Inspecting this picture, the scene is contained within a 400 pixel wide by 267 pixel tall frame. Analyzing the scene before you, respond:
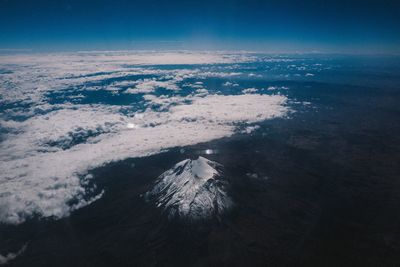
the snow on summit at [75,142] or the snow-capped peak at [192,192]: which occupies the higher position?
the snow-capped peak at [192,192]

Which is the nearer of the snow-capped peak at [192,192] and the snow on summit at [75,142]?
the snow-capped peak at [192,192]

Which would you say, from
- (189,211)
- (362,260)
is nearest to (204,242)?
(189,211)

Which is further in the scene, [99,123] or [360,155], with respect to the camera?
[99,123]

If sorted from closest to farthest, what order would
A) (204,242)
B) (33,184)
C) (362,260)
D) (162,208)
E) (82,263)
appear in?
1. (362,260)
2. (82,263)
3. (204,242)
4. (162,208)
5. (33,184)

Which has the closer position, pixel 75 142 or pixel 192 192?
pixel 192 192

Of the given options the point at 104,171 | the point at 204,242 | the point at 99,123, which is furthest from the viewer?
the point at 99,123

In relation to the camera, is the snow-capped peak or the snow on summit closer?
the snow-capped peak

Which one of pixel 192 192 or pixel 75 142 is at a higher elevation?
pixel 192 192

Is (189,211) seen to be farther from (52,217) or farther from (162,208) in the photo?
(52,217)
